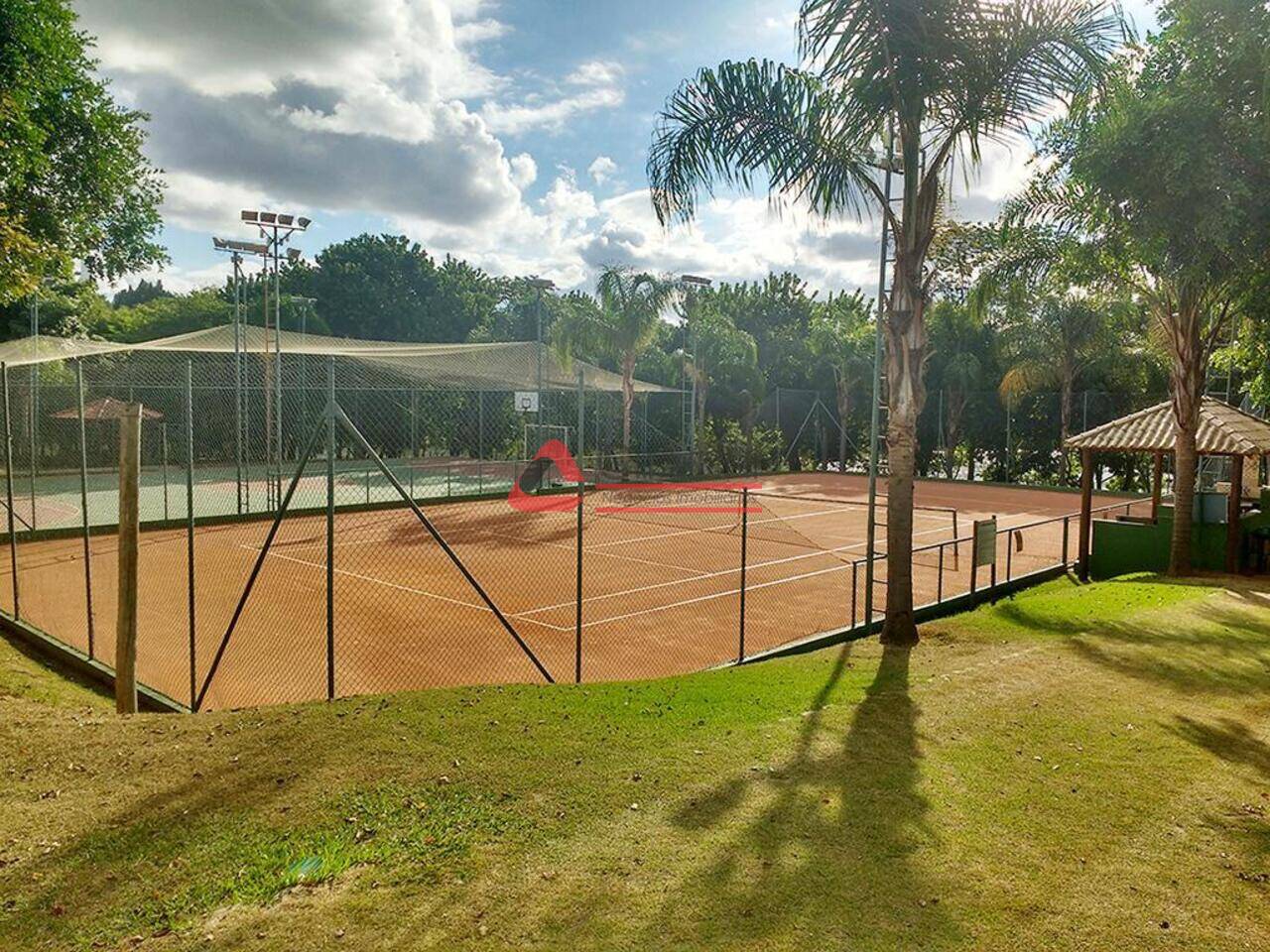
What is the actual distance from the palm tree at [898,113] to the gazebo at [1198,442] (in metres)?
8.04

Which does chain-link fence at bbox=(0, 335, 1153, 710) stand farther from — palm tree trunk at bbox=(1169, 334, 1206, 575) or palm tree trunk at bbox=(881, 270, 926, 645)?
palm tree trunk at bbox=(1169, 334, 1206, 575)

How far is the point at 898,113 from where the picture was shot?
A: 362 inches

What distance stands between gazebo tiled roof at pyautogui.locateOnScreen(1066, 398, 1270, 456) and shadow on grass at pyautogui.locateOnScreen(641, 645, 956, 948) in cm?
1198

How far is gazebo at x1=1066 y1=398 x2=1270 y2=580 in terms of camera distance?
15195 mm

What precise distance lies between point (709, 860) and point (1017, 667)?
4.91 metres

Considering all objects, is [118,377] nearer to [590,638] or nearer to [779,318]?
[590,638]

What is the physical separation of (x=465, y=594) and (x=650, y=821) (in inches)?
359

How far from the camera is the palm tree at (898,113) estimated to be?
29.1 feet

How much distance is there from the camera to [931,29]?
29.1ft

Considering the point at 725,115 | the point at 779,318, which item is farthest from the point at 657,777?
the point at 779,318

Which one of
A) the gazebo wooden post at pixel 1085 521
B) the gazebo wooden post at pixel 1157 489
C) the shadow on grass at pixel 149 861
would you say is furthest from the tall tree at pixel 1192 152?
the gazebo wooden post at pixel 1157 489

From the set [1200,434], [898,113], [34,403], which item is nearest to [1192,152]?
[898,113]

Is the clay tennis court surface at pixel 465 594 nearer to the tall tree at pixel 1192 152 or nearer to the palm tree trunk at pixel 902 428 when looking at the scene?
the palm tree trunk at pixel 902 428

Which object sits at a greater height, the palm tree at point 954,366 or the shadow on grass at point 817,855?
the palm tree at point 954,366
